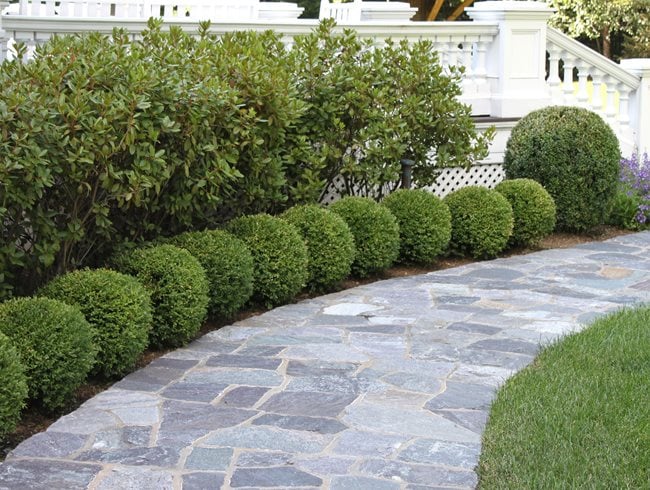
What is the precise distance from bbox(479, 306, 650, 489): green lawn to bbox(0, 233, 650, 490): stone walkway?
13cm

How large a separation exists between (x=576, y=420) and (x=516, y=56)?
6.72m

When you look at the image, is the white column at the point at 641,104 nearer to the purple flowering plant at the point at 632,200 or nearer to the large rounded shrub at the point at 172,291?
the purple flowering plant at the point at 632,200

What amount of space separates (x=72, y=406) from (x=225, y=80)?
8.76 ft

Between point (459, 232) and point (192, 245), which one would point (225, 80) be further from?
point (459, 232)

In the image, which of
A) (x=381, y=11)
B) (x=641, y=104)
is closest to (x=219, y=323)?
(x=381, y=11)

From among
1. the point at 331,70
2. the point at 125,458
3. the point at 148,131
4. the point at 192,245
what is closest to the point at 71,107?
the point at 148,131

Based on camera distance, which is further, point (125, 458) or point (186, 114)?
point (186, 114)

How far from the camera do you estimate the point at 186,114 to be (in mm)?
6707

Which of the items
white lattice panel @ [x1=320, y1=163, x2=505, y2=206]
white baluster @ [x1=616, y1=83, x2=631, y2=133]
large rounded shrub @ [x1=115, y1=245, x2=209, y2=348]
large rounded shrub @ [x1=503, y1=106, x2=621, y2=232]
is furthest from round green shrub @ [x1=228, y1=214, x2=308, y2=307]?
white baluster @ [x1=616, y1=83, x2=631, y2=133]

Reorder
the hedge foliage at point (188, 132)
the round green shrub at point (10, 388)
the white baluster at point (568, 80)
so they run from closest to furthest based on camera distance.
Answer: the round green shrub at point (10, 388) → the hedge foliage at point (188, 132) → the white baluster at point (568, 80)

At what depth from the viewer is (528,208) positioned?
9516mm

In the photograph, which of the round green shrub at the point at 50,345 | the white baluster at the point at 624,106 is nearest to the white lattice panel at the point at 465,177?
the white baluster at the point at 624,106

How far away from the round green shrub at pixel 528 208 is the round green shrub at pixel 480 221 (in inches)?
9.3

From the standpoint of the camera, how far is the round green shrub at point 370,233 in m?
8.38
